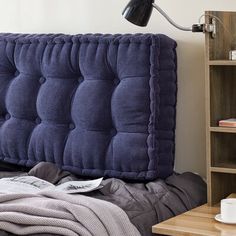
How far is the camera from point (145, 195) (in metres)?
2.11

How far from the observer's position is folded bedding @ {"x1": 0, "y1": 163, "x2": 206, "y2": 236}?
1960mm

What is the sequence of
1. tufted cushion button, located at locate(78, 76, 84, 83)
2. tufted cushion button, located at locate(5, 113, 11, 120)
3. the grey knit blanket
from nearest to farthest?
the grey knit blanket
tufted cushion button, located at locate(78, 76, 84, 83)
tufted cushion button, located at locate(5, 113, 11, 120)

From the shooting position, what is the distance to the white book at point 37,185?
209cm

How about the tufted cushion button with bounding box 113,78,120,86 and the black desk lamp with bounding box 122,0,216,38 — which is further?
the tufted cushion button with bounding box 113,78,120,86

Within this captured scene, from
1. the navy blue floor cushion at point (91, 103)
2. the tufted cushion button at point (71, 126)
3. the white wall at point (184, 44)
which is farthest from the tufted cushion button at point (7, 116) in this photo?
the white wall at point (184, 44)

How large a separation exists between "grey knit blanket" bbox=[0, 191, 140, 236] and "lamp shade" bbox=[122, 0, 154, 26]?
21.6 inches

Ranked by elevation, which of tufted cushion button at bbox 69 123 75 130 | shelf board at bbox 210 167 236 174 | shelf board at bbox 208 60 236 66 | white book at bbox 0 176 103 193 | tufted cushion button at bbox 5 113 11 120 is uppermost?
shelf board at bbox 208 60 236 66

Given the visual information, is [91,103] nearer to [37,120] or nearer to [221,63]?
[37,120]

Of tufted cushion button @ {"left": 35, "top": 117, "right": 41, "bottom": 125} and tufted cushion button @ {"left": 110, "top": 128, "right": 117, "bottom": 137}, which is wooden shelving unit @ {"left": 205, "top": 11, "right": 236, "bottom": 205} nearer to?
tufted cushion button @ {"left": 110, "top": 128, "right": 117, "bottom": 137}

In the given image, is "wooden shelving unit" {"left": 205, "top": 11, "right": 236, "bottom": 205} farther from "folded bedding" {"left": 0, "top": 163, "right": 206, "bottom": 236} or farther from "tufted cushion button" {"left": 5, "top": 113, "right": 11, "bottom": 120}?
"tufted cushion button" {"left": 5, "top": 113, "right": 11, "bottom": 120}

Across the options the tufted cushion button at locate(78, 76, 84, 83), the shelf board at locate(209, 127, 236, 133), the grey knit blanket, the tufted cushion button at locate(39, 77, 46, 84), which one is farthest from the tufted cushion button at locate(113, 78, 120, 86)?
the grey knit blanket

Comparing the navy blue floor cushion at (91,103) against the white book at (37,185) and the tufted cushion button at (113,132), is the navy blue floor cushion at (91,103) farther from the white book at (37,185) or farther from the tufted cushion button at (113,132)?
the white book at (37,185)

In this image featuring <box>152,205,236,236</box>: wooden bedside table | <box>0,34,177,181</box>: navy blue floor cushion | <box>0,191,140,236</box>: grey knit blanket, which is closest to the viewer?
<box>0,191,140,236</box>: grey knit blanket

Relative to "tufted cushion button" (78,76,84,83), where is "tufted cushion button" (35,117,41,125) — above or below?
below
